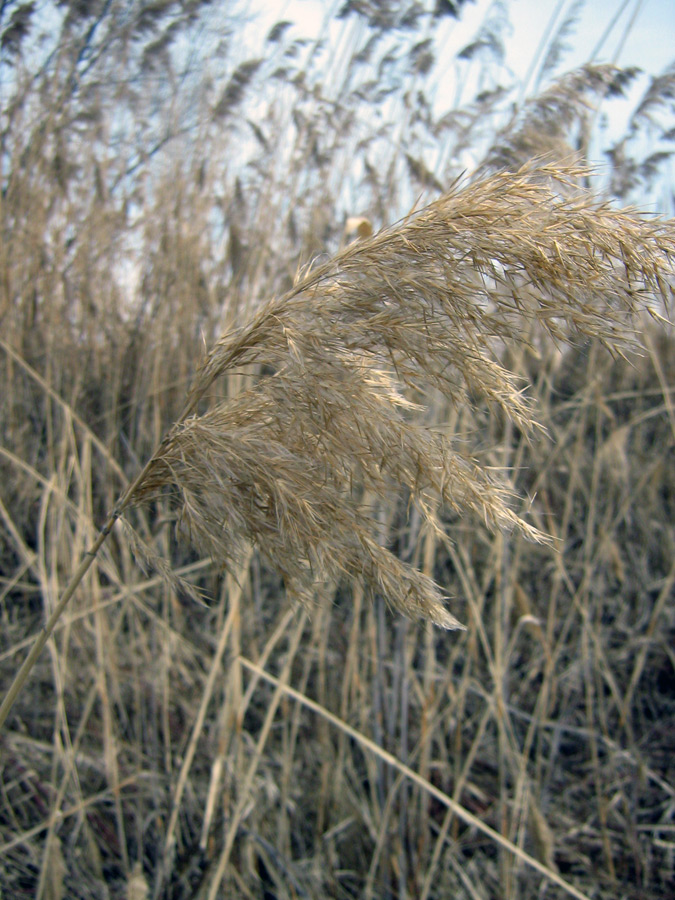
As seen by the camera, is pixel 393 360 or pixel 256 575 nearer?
pixel 393 360

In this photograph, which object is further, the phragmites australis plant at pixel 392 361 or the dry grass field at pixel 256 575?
the dry grass field at pixel 256 575

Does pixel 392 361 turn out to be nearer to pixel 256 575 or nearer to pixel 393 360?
pixel 393 360

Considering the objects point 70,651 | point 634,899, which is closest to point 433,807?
point 634,899

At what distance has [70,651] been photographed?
1.99 metres

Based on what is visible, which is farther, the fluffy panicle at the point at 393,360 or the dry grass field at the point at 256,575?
the dry grass field at the point at 256,575

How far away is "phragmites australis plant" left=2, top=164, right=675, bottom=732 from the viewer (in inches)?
29.6

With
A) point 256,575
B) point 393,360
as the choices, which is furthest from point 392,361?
point 256,575

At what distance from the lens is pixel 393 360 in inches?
32.0

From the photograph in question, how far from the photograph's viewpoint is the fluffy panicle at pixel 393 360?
75cm

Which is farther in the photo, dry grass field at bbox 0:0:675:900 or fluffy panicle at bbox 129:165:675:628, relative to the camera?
dry grass field at bbox 0:0:675:900

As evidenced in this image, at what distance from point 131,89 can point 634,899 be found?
2816 millimetres

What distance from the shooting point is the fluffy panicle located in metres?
0.75

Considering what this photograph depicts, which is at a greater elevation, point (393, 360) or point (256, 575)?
point (393, 360)

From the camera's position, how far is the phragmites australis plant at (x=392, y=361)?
2.47ft
